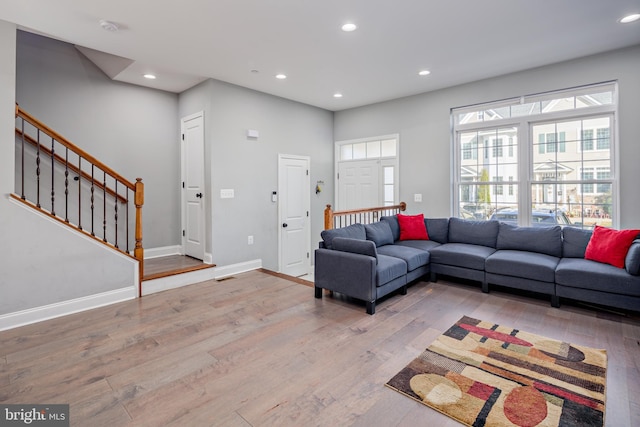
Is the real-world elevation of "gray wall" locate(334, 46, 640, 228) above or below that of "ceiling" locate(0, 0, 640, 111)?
below

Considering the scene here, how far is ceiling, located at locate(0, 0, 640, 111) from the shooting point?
291cm

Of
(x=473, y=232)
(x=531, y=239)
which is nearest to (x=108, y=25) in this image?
(x=473, y=232)

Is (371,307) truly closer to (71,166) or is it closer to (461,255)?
(461,255)

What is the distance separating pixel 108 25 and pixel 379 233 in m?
3.94

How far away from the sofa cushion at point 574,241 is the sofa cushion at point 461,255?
799 mm

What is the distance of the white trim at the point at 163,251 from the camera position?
209 inches

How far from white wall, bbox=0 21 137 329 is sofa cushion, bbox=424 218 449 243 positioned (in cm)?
Answer: 453

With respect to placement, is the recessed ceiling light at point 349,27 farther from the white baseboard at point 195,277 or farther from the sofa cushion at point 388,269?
the white baseboard at point 195,277

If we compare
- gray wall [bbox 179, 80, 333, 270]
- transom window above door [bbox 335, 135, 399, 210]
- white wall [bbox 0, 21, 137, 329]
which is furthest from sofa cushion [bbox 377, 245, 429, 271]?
white wall [bbox 0, 21, 137, 329]

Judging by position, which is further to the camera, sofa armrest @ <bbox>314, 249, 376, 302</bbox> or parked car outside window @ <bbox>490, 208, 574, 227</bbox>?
parked car outside window @ <bbox>490, 208, 574, 227</bbox>

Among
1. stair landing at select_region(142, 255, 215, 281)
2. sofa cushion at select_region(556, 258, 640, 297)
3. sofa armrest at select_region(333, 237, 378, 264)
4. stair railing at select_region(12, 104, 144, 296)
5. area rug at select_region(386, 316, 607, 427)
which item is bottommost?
area rug at select_region(386, 316, 607, 427)

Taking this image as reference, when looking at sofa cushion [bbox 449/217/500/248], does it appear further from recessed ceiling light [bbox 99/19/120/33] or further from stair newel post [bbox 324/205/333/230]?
recessed ceiling light [bbox 99/19/120/33]

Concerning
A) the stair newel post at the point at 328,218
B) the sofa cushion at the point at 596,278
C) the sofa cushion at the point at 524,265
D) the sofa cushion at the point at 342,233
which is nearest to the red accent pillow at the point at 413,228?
the sofa cushion at the point at 342,233

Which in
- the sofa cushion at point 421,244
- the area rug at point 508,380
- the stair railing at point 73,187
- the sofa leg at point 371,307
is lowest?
the area rug at point 508,380
